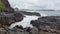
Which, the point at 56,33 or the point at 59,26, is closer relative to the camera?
the point at 56,33

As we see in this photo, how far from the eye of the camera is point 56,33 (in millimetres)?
27281

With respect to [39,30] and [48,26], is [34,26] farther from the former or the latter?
[39,30]

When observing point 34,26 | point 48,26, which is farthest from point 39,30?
point 34,26

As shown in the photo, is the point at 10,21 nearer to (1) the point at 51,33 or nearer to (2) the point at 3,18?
(2) the point at 3,18

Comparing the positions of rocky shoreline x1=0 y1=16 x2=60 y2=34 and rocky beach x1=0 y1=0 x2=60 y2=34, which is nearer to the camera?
rocky shoreline x1=0 y1=16 x2=60 y2=34

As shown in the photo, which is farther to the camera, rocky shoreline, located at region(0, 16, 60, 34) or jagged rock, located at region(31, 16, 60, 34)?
jagged rock, located at region(31, 16, 60, 34)

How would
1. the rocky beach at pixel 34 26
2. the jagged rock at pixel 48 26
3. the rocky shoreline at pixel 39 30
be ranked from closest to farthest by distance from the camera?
the rocky shoreline at pixel 39 30 → the rocky beach at pixel 34 26 → the jagged rock at pixel 48 26

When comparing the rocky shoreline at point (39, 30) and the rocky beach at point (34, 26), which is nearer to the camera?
the rocky shoreline at point (39, 30)

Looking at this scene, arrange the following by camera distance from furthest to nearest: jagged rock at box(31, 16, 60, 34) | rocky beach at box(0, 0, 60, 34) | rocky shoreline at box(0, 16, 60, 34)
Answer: jagged rock at box(31, 16, 60, 34)
rocky beach at box(0, 0, 60, 34)
rocky shoreline at box(0, 16, 60, 34)

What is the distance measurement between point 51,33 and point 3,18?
1629 cm

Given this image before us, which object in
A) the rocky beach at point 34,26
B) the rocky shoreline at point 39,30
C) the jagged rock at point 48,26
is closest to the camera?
the rocky shoreline at point 39,30

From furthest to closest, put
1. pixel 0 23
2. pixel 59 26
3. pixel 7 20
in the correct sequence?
pixel 7 20
pixel 0 23
pixel 59 26

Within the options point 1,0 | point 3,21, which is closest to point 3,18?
point 3,21

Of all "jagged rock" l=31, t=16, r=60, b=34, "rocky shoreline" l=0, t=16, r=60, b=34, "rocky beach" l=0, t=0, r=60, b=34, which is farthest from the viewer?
"jagged rock" l=31, t=16, r=60, b=34
